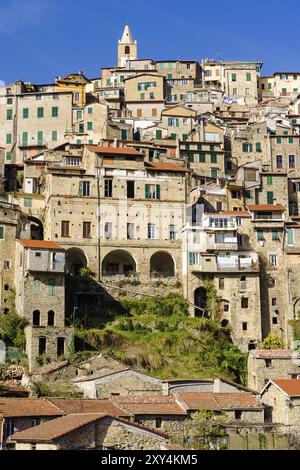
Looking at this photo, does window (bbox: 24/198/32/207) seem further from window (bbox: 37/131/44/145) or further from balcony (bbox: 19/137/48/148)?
window (bbox: 37/131/44/145)

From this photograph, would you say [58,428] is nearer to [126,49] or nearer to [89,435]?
[89,435]

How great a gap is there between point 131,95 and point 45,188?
1227 inches

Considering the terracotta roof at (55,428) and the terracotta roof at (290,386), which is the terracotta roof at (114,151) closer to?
the terracotta roof at (290,386)

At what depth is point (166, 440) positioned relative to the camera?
1688 inches

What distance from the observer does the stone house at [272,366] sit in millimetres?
60750

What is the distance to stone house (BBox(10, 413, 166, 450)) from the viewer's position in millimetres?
39062

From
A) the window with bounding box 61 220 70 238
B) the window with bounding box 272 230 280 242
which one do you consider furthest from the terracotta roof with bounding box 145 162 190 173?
the window with bounding box 272 230 280 242

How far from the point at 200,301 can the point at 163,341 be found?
795cm

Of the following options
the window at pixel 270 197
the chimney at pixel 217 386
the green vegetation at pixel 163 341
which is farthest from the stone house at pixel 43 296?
the window at pixel 270 197

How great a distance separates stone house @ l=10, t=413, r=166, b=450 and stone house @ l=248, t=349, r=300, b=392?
64.8 feet

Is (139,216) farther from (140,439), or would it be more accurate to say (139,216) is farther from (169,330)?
(140,439)

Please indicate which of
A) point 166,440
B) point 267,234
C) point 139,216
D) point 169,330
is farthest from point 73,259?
point 166,440

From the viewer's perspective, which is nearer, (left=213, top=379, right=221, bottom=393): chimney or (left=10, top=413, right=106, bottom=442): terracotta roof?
(left=10, top=413, right=106, bottom=442): terracotta roof

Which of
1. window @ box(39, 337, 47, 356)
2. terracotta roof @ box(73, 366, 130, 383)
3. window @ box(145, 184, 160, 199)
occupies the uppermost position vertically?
window @ box(145, 184, 160, 199)
